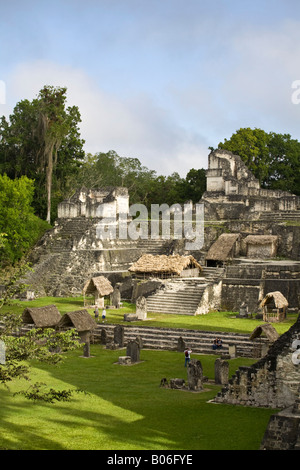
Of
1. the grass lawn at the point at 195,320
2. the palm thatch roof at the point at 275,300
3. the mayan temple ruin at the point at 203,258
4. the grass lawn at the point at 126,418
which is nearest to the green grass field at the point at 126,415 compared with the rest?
the grass lawn at the point at 126,418

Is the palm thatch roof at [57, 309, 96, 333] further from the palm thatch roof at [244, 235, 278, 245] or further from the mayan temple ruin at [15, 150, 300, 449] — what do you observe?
the palm thatch roof at [244, 235, 278, 245]

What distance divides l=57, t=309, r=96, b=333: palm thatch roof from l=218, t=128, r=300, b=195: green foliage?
99.0 feet

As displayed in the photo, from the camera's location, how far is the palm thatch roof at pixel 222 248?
102 ft

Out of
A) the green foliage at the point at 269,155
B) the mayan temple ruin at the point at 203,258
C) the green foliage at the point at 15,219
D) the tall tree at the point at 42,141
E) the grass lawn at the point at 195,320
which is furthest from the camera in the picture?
the green foliage at the point at 269,155

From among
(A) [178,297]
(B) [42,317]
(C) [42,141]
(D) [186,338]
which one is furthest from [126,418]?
(C) [42,141]

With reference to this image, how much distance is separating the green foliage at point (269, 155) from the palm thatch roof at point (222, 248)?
17.0m

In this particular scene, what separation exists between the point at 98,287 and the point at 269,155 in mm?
27239

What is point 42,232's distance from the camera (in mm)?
38688

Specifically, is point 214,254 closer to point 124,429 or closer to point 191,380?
point 191,380

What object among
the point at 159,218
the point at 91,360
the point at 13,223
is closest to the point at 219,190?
the point at 159,218

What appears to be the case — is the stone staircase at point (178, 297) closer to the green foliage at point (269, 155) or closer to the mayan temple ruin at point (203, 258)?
the mayan temple ruin at point (203, 258)

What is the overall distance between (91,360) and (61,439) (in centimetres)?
802

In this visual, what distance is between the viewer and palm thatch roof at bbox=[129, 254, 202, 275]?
95.7 ft

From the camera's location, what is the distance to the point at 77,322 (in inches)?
816
